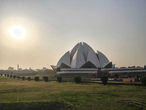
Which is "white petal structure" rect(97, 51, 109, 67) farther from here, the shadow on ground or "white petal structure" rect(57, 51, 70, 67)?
the shadow on ground

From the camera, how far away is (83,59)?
77750 mm

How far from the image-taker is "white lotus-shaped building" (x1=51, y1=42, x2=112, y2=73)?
250 ft

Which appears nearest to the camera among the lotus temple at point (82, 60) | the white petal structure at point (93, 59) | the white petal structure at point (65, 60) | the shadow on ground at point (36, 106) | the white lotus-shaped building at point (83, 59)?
the shadow on ground at point (36, 106)

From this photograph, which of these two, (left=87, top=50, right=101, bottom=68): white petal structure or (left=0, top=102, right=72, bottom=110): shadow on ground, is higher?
(left=87, top=50, right=101, bottom=68): white petal structure

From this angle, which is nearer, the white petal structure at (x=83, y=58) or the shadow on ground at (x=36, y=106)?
the shadow on ground at (x=36, y=106)

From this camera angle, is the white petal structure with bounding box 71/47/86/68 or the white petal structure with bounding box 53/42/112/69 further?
the white petal structure with bounding box 53/42/112/69

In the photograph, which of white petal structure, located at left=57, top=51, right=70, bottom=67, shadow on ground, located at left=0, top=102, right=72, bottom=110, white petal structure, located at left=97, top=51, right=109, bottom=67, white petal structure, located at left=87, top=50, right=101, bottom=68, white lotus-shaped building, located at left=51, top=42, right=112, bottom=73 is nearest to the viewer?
shadow on ground, located at left=0, top=102, right=72, bottom=110

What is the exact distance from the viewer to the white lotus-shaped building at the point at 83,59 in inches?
3000

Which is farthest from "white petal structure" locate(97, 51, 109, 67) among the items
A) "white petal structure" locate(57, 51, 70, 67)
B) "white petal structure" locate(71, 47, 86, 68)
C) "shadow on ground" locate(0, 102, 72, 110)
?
"shadow on ground" locate(0, 102, 72, 110)

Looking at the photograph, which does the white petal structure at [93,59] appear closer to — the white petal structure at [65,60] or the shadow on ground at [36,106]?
the white petal structure at [65,60]

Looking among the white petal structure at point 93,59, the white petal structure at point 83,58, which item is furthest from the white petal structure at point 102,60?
the white petal structure at point 93,59

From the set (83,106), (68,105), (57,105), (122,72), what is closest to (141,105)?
(83,106)

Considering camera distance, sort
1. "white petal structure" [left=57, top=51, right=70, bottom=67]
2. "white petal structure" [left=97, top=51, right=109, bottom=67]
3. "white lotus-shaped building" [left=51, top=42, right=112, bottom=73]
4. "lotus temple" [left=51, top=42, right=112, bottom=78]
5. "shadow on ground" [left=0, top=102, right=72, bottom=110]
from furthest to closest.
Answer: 1. "white petal structure" [left=57, top=51, right=70, bottom=67]
2. "white petal structure" [left=97, top=51, right=109, bottom=67]
3. "white lotus-shaped building" [left=51, top=42, right=112, bottom=73]
4. "lotus temple" [left=51, top=42, right=112, bottom=78]
5. "shadow on ground" [left=0, top=102, right=72, bottom=110]

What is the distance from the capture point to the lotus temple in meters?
75.5
